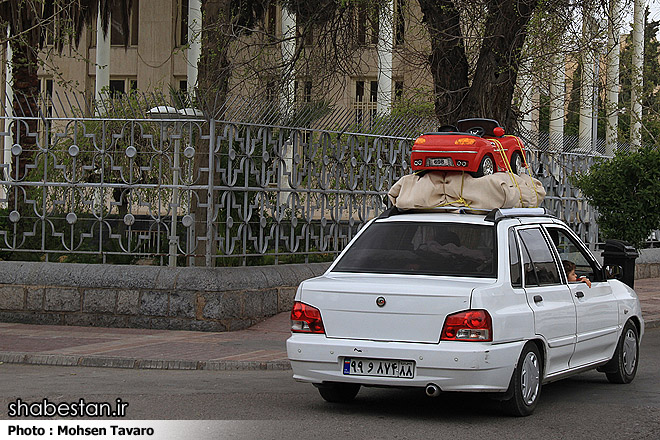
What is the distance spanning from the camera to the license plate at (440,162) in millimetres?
9664

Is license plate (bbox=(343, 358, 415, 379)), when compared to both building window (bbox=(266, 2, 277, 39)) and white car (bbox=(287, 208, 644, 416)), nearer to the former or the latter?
white car (bbox=(287, 208, 644, 416))

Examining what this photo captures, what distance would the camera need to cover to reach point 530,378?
8.27 metres

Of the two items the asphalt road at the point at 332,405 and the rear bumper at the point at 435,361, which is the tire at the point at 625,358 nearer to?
the asphalt road at the point at 332,405

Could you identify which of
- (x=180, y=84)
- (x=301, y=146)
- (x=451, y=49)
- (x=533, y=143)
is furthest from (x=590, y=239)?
(x=180, y=84)

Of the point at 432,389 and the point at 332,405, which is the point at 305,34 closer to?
the point at 332,405

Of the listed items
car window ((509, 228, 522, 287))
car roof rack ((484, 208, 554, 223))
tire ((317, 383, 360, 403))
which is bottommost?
tire ((317, 383, 360, 403))

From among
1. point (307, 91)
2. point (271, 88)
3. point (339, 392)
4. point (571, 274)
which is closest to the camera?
point (339, 392)

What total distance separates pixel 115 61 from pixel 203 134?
34.6 metres

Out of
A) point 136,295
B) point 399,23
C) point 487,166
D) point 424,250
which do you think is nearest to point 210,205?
point 136,295

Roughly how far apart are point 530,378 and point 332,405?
1541 mm

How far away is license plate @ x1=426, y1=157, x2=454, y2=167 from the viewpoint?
9.66 m

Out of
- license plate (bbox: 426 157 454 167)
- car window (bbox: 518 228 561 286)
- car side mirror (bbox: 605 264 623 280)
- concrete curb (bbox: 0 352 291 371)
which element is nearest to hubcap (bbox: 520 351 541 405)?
car window (bbox: 518 228 561 286)

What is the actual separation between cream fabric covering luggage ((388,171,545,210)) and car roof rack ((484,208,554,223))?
0.98 ft

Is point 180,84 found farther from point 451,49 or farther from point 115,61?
point 451,49
